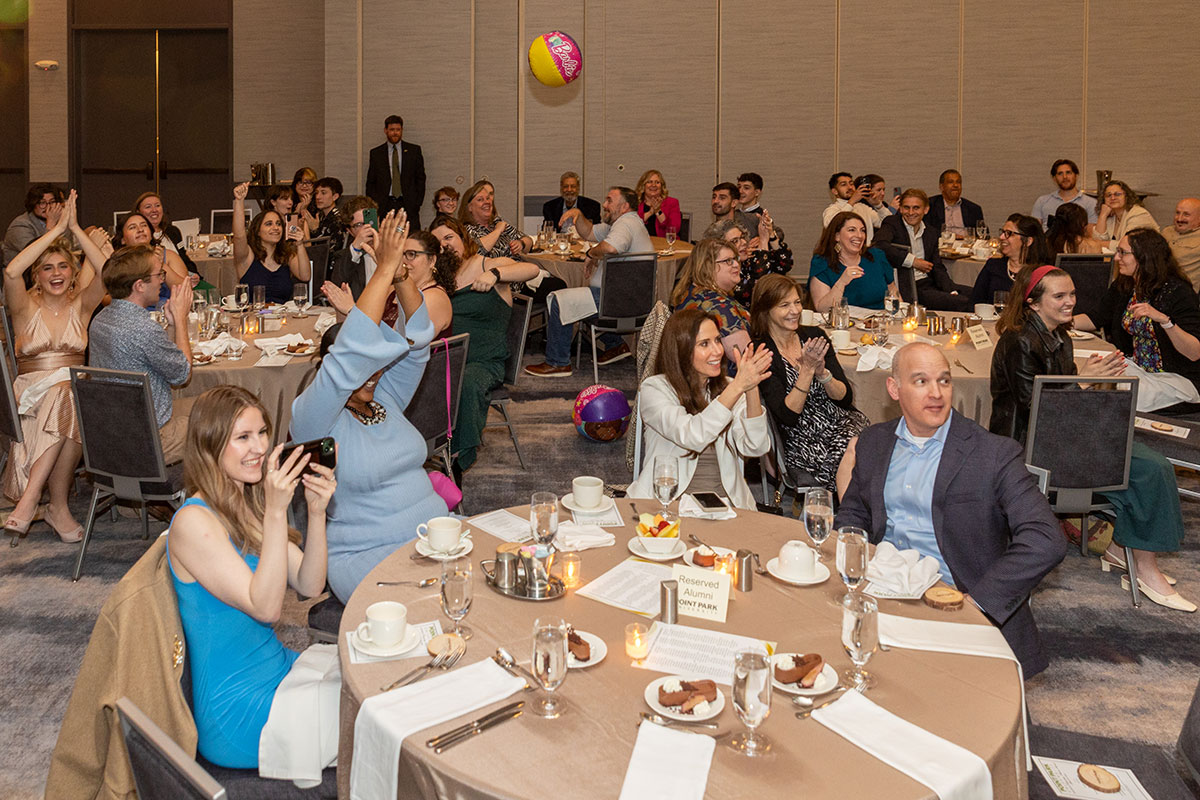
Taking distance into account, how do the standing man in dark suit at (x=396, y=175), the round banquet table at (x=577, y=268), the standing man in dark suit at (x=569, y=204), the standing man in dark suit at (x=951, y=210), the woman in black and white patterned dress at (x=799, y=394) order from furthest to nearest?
the standing man in dark suit at (x=396, y=175), the standing man in dark suit at (x=951, y=210), the standing man in dark suit at (x=569, y=204), the round banquet table at (x=577, y=268), the woman in black and white patterned dress at (x=799, y=394)

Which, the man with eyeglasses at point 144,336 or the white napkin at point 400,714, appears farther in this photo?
the man with eyeglasses at point 144,336

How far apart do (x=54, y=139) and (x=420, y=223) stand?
5333 mm

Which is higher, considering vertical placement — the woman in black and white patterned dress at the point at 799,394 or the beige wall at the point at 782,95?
the beige wall at the point at 782,95

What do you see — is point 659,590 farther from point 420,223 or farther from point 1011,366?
point 420,223

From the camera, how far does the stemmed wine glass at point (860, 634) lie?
2.07 meters

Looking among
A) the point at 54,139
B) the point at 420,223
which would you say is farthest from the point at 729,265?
the point at 54,139

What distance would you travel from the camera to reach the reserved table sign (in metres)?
2.42

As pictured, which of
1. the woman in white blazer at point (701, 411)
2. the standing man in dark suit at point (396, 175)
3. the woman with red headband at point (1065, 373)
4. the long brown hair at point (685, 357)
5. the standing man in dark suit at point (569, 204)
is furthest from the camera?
the standing man in dark suit at point (396, 175)

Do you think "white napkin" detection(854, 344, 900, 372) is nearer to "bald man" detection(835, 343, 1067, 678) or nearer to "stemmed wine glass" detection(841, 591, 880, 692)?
"bald man" detection(835, 343, 1067, 678)

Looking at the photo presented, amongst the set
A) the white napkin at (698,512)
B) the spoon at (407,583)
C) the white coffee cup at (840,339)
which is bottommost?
the spoon at (407,583)

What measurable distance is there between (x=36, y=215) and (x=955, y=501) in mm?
8714

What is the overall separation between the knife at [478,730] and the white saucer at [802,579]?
86cm

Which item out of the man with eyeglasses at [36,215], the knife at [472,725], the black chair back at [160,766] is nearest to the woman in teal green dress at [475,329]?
the knife at [472,725]

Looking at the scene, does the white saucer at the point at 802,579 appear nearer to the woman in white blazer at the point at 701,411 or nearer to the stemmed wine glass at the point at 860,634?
the stemmed wine glass at the point at 860,634
